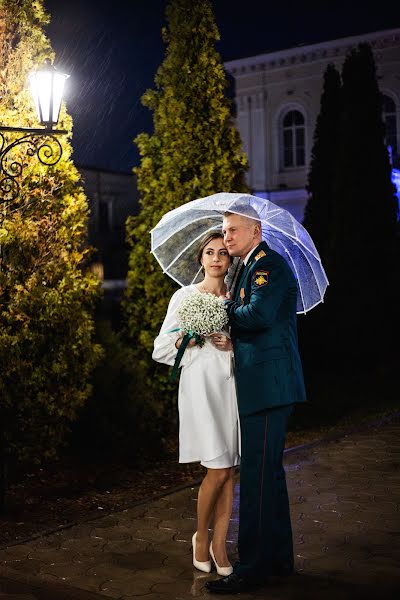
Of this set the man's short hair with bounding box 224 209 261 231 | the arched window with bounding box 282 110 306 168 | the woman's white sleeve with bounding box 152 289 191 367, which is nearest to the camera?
the man's short hair with bounding box 224 209 261 231

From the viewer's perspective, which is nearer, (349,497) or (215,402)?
(215,402)

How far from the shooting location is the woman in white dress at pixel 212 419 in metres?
5.19

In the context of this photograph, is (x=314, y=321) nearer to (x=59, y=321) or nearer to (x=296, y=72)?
(x=59, y=321)

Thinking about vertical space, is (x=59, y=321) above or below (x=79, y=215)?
below

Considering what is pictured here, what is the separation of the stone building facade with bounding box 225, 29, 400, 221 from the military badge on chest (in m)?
28.2

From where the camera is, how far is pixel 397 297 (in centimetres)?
1764

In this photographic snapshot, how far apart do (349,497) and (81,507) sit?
239 centimetres

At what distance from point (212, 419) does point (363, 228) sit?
43.7 ft

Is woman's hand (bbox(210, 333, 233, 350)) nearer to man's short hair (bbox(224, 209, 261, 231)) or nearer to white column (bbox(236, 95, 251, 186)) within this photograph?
man's short hair (bbox(224, 209, 261, 231))

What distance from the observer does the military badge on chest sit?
500cm

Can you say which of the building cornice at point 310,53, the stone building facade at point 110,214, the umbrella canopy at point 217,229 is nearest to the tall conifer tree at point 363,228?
the umbrella canopy at point 217,229

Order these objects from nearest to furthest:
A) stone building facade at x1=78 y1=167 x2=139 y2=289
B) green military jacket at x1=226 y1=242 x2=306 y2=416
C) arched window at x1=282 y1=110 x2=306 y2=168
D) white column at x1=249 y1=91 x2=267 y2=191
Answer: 1. green military jacket at x1=226 y1=242 x2=306 y2=416
2. arched window at x1=282 y1=110 x2=306 y2=168
3. white column at x1=249 y1=91 x2=267 y2=191
4. stone building facade at x1=78 y1=167 x2=139 y2=289

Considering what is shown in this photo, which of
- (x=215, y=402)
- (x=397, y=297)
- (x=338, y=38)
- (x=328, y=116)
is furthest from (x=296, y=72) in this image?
(x=215, y=402)

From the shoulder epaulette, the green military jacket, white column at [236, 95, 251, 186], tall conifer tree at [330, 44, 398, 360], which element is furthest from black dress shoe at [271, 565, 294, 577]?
white column at [236, 95, 251, 186]
